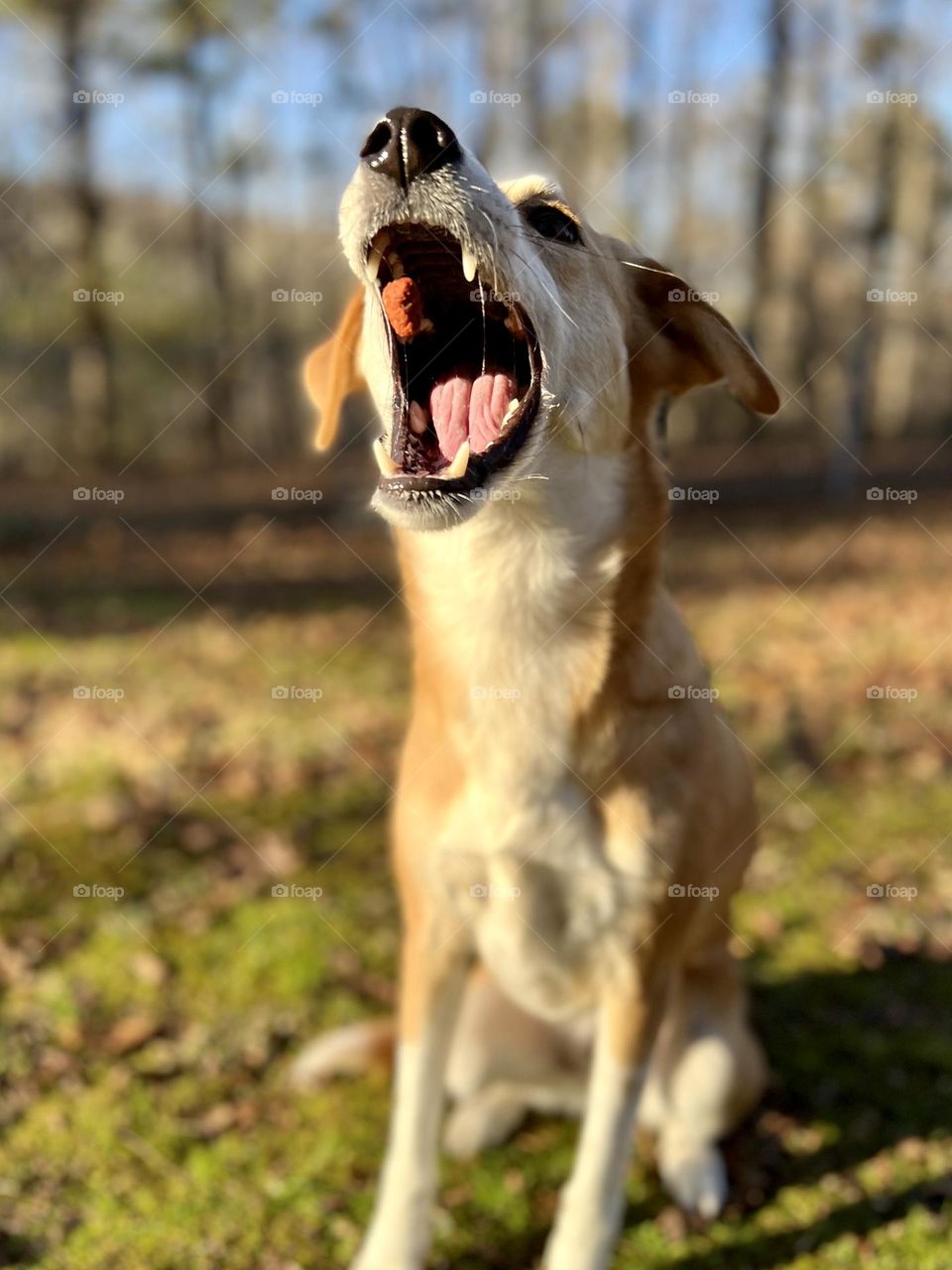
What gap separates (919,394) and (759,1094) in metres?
22.9

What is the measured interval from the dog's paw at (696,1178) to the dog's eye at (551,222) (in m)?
2.47

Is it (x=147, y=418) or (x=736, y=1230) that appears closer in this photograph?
(x=736, y=1230)

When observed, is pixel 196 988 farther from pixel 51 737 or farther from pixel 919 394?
pixel 919 394

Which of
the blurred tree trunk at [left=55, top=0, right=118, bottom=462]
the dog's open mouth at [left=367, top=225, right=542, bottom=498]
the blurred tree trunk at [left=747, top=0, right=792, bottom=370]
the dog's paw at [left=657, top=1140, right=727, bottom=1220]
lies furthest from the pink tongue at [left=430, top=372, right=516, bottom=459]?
the blurred tree trunk at [left=55, top=0, right=118, bottom=462]

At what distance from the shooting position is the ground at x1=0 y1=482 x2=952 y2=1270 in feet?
9.70

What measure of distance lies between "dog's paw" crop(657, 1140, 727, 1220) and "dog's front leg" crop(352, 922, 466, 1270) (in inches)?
29.5

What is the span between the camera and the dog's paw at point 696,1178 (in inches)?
117

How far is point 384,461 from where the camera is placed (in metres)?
2.16

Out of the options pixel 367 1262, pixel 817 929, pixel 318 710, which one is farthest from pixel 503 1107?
pixel 318 710

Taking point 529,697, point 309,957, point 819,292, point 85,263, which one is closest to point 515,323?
point 529,697

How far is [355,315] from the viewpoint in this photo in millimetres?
2492

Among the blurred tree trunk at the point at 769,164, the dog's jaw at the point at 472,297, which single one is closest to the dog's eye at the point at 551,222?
the dog's jaw at the point at 472,297

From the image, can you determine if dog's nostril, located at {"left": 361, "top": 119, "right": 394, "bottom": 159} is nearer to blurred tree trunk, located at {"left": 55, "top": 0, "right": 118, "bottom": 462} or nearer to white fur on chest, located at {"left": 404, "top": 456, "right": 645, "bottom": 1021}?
white fur on chest, located at {"left": 404, "top": 456, "right": 645, "bottom": 1021}

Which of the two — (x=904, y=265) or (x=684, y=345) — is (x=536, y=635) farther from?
(x=904, y=265)
